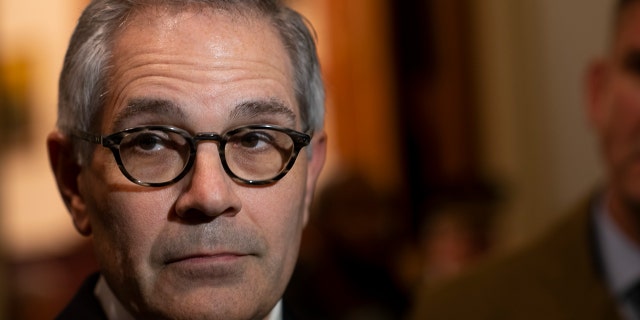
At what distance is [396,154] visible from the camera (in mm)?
5582

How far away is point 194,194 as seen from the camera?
1.50 m

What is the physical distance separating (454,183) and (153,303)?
409 centimetres

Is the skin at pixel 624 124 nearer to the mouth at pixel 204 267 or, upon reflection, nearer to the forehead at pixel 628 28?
the forehead at pixel 628 28

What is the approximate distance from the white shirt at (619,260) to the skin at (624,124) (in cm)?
2

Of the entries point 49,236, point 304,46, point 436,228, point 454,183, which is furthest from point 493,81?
point 304,46

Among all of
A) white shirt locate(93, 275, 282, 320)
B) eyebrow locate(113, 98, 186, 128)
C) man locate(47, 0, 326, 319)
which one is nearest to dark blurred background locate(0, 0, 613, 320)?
white shirt locate(93, 275, 282, 320)

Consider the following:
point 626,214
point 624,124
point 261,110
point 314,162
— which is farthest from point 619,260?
point 261,110

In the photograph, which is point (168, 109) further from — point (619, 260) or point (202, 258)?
point (619, 260)

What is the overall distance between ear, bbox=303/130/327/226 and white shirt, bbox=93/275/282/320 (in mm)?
164

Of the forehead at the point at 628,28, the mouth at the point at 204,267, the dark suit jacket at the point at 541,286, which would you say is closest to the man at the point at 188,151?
the mouth at the point at 204,267

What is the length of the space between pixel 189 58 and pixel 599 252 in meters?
1.51

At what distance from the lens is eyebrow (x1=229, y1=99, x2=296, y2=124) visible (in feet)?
5.11

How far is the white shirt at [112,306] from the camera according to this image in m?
1.66

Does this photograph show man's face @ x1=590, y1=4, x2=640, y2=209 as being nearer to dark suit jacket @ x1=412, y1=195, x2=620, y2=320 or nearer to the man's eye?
dark suit jacket @ x1=412, y1=195, x2=620, y2=320
